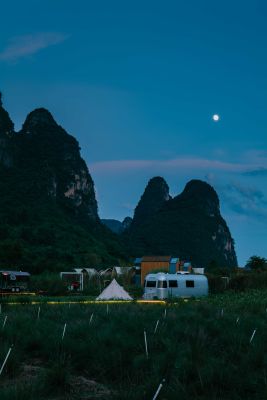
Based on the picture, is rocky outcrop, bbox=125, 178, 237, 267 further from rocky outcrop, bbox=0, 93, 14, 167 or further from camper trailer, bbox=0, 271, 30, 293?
camper trailer, bbox=0, 271, 30, 293

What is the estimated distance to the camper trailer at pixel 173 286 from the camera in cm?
3569

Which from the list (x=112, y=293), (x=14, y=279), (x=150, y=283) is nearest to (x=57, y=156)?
(x=14, y=279)

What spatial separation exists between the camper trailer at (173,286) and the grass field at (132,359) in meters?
18.5

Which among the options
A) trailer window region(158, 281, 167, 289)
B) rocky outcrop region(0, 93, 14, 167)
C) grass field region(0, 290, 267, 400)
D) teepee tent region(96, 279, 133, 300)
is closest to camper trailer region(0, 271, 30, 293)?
teepee tent region(96, 279, 133, 300)

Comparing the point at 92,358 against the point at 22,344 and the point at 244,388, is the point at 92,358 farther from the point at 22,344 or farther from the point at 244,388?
the point at 244,388

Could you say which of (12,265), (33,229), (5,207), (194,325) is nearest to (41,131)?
(5,207)

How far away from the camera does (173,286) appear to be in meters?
36.0

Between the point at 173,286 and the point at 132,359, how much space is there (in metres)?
24.4

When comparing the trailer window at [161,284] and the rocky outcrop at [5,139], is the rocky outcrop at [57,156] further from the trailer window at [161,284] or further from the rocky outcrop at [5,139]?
the trailer window at [161,284]

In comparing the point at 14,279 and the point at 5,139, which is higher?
the point at 5,139

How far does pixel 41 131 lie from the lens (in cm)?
17038

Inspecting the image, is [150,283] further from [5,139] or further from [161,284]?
[5,139]

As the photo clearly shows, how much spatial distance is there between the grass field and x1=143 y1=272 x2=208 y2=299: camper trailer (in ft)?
60.7

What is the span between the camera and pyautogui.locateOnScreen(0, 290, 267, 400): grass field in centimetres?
970
